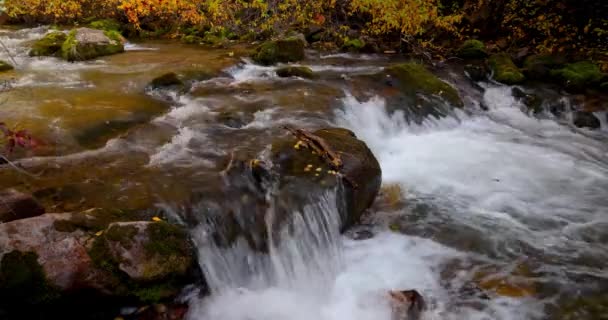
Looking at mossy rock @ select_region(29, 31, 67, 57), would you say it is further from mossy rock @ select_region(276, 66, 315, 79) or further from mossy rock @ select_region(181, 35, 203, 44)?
mossy rock @ select_region(276, 66, 315, 79)

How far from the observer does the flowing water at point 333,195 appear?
4887mm

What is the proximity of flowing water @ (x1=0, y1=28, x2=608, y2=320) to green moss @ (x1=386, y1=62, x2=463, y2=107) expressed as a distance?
500mm

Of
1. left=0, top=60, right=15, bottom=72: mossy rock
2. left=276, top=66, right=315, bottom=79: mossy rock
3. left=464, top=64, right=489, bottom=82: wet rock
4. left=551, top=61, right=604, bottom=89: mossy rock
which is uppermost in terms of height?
left=551, top=61, right=604, bottom=89: mossy rock

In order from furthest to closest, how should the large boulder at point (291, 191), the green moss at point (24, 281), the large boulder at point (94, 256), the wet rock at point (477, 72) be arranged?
the wet rock at point (477, 72)
the large boulder at point (291, 191)
the large boulder at point (94, 256)
the green moss at point (24, 281)

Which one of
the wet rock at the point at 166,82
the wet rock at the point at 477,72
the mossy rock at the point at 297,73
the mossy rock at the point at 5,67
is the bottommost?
the mossy rock at the point at 5,67

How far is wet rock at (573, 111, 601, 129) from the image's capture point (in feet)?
32.7

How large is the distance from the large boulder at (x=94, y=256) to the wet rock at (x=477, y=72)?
388 inches

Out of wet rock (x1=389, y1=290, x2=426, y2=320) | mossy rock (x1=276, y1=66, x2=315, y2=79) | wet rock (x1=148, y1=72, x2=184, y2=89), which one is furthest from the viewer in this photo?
mossy rock (x1=276, y1=66, x2=315, y2=79)

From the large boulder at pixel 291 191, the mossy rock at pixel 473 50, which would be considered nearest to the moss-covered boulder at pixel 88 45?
the large boulder at pixel 291 191

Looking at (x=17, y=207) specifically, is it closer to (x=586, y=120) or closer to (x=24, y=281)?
(x=24, y=281)

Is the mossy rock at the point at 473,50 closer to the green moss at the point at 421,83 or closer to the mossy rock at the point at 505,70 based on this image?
the mossy rock at the point at 505,70

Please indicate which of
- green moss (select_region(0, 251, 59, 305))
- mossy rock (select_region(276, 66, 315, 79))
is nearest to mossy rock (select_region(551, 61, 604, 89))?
mossy rock (select_region(276, 66, 315, 79))

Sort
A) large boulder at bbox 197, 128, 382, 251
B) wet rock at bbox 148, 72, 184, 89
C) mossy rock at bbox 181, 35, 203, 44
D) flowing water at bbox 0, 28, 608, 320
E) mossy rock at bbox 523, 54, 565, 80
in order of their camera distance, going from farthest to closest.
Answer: mossy rock at bbox 181, 35, 203, 44 → mossy rock at bbox 523, 54, 565, 80 → wet rock at bbox 148, 72, 184, 89 → large boulder at bbox 197, 128, 382, 251 → flowing water at bbox 0, 28, 608, 320

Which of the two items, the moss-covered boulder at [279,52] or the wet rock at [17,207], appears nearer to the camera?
the wet rock at [17,207]
